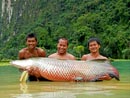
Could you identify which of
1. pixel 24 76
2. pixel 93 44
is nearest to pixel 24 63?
pixel 24 76

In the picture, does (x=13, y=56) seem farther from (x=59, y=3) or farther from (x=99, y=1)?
(x=59, y=3)

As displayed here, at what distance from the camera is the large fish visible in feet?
17.5

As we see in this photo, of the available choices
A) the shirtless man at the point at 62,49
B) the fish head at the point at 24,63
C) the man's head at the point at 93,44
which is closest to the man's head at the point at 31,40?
the shirtless man at the point at 62,49

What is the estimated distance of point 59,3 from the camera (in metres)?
67.4

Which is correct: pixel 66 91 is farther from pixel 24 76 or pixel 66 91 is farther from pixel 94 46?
pixel 94 46

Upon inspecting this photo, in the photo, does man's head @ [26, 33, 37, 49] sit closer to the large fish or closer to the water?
the large fish

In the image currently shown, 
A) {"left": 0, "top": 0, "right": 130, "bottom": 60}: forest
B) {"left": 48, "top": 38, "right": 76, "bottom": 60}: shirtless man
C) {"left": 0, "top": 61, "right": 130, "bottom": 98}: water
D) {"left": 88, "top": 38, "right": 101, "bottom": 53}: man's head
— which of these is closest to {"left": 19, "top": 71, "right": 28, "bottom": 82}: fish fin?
{"left": 0, "top": 61, "right": 130, "bottom": 98}: water

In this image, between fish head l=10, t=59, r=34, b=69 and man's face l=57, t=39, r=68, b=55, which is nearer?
fish head l=10, t=59, r=34, b=69

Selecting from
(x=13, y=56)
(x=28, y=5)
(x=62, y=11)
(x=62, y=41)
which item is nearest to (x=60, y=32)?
(x=62, y=11)

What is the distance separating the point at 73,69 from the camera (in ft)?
17.5

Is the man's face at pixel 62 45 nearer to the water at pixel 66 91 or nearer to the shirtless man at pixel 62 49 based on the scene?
the shirtless man at pixel 62 49

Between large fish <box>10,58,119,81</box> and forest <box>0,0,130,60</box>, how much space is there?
3172 cm

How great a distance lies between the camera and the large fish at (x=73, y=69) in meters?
5.33

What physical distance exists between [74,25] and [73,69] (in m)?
49.2
